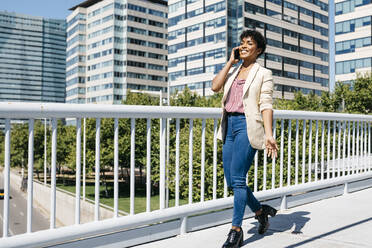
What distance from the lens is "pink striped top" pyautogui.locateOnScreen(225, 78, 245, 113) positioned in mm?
3383

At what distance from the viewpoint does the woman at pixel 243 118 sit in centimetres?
331

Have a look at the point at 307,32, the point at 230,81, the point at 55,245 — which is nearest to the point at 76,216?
the point at 55,245

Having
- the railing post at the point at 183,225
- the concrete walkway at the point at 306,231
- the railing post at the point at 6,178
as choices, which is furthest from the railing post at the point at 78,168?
the railing post at the point at 183,225

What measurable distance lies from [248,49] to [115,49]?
89.1m

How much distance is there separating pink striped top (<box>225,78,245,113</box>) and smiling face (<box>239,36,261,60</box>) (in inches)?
8.3

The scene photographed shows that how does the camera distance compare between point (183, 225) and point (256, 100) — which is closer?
point (256, 100)

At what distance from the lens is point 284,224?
4.17 metres

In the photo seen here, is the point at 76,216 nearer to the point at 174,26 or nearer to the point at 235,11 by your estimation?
the point at 235,11

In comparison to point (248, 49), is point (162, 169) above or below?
below

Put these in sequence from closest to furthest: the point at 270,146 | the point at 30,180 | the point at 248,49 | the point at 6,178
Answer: the point at 6,178 < the point at 30,180 < the point at 270,146 < the point at 248,49

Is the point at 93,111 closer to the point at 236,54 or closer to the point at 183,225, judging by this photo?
the point at 236,54

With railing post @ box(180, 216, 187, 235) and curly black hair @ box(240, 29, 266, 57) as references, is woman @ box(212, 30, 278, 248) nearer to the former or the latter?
curly black hair @ box(240, 29, 266, 57)

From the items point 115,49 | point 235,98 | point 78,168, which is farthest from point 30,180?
point 115,49

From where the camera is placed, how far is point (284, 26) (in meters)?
78.2
